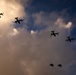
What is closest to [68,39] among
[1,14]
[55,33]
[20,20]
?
Answer: [55,33]

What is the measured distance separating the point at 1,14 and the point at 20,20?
12133 mm

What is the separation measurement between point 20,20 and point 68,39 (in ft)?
110

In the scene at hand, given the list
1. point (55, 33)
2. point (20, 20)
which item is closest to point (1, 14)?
point (20, 20)

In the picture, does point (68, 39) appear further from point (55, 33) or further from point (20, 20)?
point (20, 20)

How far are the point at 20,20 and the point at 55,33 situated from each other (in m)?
24.6

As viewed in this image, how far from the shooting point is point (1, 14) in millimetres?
168125

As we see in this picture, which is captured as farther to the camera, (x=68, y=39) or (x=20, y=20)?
(x=68, y=39)

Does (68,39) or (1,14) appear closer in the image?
(1,14)

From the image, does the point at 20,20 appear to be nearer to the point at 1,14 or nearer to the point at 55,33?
the point at 1,14

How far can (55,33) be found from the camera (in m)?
186

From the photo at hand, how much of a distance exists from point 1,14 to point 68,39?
45.6 metres

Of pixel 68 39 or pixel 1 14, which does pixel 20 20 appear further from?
pixel 68 39

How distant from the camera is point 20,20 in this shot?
174125 mm

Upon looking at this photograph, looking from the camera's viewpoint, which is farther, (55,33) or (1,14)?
(55,33)
